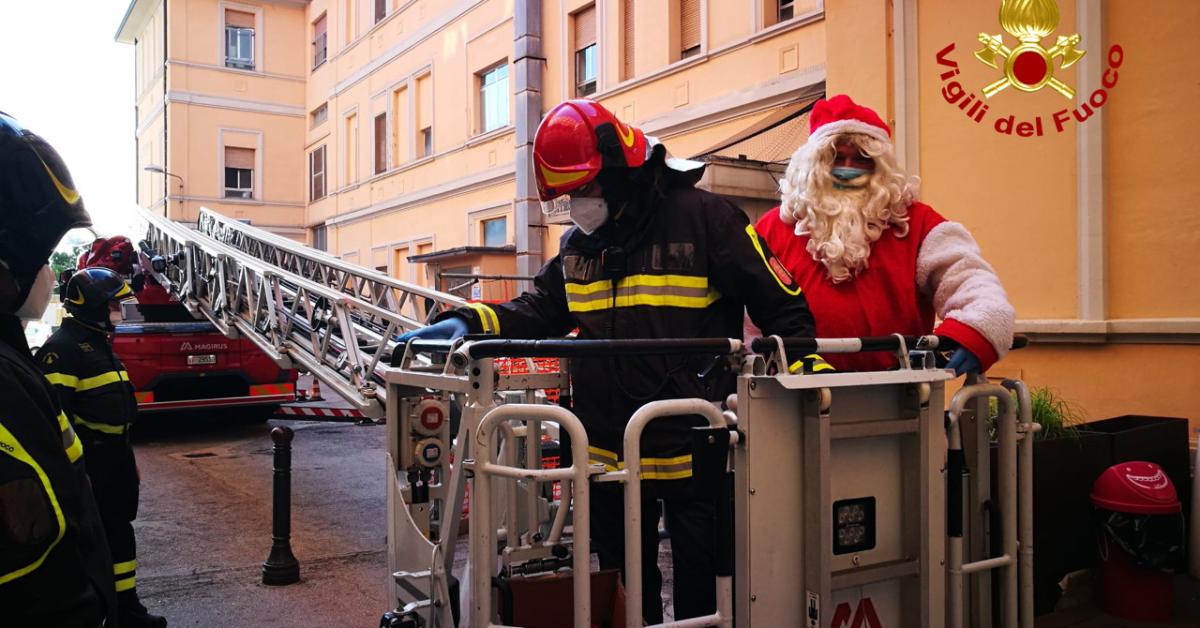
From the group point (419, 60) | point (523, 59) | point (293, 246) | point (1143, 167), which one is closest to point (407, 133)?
point (419, 60)

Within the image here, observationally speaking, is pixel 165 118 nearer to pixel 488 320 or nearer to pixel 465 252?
pixel 465 252

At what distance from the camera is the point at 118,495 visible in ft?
14.2

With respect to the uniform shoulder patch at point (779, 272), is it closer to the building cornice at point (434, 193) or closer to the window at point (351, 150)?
the building cornice at point (434, 193)

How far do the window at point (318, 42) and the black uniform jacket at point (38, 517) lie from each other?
24787mm

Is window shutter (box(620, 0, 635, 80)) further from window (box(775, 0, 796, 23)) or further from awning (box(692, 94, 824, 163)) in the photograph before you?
awning (box(692, 94, 824, 163))

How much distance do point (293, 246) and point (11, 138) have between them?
8781 millimetres

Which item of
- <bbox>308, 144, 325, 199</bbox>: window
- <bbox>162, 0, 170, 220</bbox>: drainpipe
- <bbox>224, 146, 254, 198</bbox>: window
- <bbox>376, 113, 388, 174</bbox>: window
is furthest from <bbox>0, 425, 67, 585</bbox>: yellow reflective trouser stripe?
<bbox>224, 146, 254, 198</bbox>: window

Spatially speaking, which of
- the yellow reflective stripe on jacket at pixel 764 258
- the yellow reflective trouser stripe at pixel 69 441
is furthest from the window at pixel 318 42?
the yellow reflective trouser stripe at pixel 69 441

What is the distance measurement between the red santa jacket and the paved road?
2838 millimetres

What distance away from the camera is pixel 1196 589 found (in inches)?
153

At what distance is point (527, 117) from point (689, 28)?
355 cm

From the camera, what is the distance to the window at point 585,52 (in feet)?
43.2

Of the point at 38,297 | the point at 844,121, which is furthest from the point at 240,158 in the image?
the point at 38,297

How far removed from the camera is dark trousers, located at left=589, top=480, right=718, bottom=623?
7.79ft
